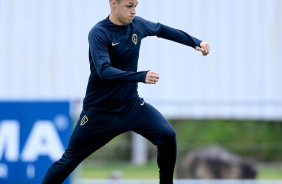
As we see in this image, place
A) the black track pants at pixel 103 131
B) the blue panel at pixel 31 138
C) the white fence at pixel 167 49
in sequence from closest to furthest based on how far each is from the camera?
1. the black track pants at pixel 103 131
2. the blue panel at pixel 31 138
3. the white fence at pixel 167 49

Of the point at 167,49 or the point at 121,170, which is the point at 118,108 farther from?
the point at 167,49

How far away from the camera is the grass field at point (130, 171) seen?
10.8m

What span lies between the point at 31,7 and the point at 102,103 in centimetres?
627

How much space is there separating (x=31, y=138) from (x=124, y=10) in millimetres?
3774

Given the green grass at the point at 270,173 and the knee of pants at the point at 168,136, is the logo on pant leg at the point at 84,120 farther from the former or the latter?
the green grass at the point at 270,173

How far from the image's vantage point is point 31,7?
→ 12.0 meters

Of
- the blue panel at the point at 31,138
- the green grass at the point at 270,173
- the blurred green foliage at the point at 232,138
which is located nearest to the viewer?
the blue panel at the point at 31,138

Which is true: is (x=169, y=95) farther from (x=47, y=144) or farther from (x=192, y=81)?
(x=47, y=144)

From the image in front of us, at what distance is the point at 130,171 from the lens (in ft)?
37.0

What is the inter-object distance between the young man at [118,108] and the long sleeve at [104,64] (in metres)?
0.05

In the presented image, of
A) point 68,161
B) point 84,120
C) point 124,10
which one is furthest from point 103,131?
point 124,10

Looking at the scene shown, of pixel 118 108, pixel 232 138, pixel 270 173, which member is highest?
pixel 118 108

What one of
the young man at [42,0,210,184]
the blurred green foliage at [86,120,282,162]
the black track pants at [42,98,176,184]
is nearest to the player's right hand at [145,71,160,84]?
the young man at [42,0,210,184]

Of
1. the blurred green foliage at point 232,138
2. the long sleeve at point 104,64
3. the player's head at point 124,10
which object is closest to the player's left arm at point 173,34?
the player's head at point 124,10
